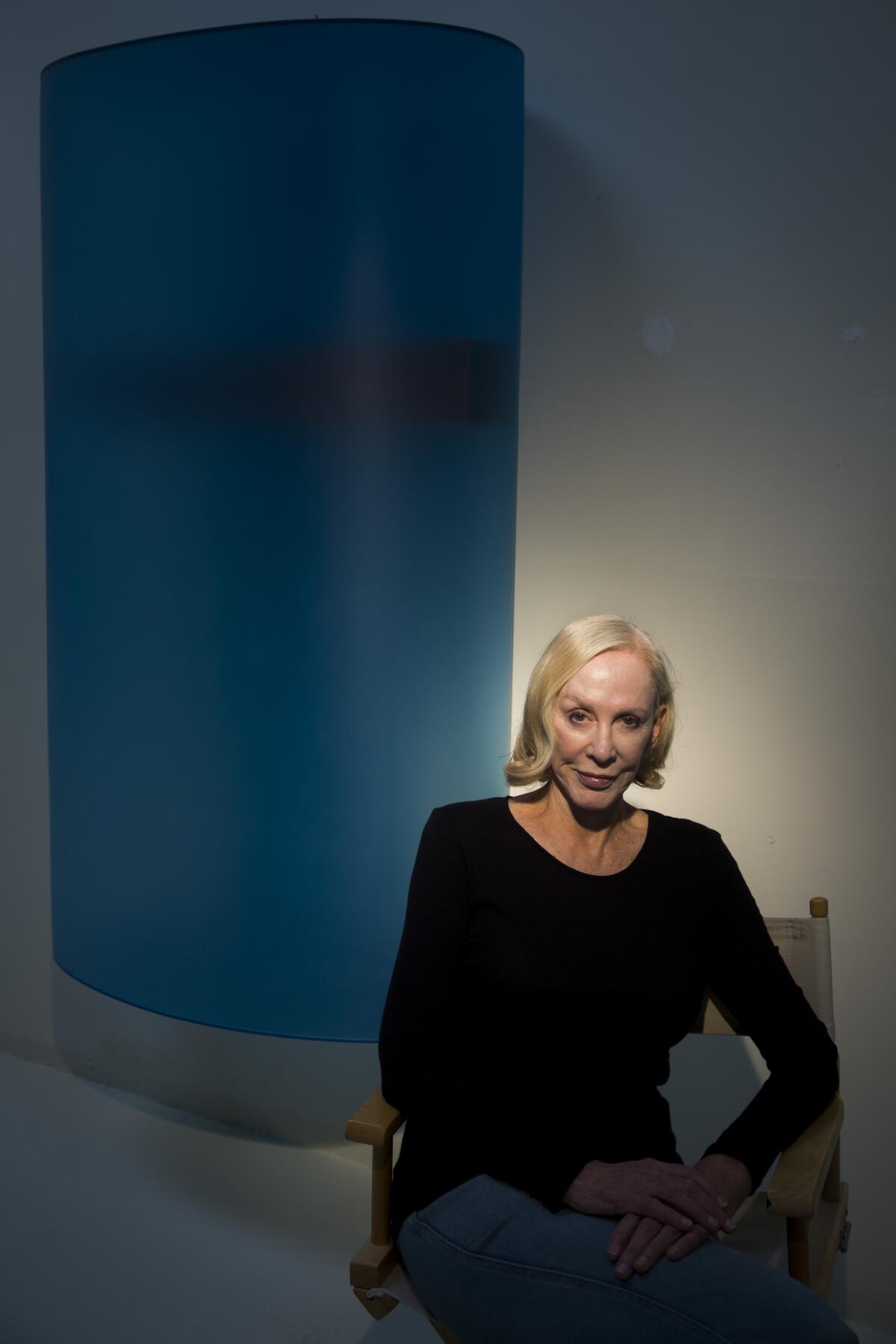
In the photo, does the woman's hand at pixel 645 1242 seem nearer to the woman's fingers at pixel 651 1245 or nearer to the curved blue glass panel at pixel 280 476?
the woman's fingers at pixel 651 1245

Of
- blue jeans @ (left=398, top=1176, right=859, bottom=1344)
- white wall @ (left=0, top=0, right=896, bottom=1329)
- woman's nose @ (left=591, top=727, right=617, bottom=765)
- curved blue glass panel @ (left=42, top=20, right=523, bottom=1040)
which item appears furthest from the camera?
white wall @ (left=0, top=0, right=896, bottom=1329)

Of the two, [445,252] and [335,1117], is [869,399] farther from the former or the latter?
[335,1117]

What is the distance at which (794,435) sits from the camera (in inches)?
85.5

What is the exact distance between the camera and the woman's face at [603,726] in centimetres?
176

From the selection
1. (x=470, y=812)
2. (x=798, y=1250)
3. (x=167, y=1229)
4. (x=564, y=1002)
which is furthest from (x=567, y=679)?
(x=167, y=1229)

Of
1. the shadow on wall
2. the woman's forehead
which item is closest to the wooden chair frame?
the woman's forehead

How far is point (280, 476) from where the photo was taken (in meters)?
1.97

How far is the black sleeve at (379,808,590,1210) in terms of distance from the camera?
1.54 m

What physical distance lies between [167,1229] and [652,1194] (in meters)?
1.30

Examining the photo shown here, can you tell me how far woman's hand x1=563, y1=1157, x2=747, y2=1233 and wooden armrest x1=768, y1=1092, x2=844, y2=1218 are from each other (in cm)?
7

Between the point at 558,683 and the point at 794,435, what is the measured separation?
0.70 metres

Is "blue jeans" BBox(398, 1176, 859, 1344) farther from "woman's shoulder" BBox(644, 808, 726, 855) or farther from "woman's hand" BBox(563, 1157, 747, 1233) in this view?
"woman's shoulder" BBox(644, 808, 726, 855)

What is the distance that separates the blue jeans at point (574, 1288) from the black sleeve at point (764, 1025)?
0.18 meters

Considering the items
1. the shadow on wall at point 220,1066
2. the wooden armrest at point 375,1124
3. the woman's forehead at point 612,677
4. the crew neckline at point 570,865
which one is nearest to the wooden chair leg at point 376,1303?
the wooden armrest at point 375,1124
